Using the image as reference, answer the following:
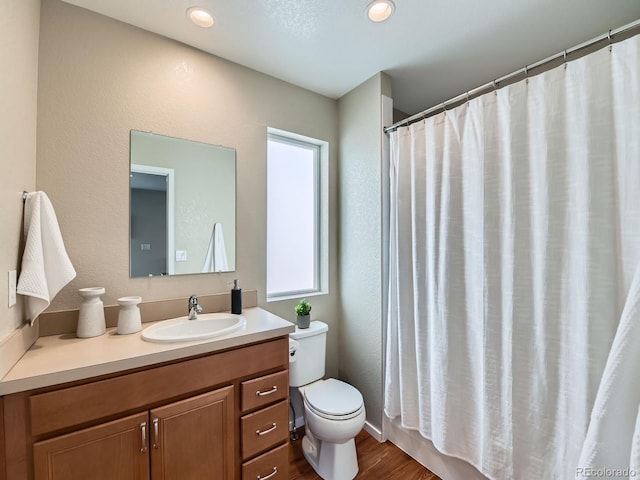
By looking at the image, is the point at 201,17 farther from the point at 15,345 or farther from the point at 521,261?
the point at 521,261

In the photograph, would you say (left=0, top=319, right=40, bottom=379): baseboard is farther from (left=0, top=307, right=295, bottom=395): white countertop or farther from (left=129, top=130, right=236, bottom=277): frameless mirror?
(left=129, top=130, right=236, bottom=277): frameless mirror

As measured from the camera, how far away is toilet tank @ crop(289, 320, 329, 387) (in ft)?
5.87

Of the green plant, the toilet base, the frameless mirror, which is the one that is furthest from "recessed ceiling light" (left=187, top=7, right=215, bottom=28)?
the toilet base

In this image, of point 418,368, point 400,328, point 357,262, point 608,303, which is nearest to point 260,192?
point 357,262

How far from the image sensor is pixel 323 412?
5.08ft

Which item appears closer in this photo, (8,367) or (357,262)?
(8,367)

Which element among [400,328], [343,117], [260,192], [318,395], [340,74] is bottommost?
[318,395]

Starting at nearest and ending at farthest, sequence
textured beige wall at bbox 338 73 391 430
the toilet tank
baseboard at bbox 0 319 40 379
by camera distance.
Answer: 1. baseboard at bbox 0 319 40 379
2. the toilet tank
3. textured beige wall at bbox 338 73 391 430

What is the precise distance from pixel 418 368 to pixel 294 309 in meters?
0.93

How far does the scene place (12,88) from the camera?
997mm

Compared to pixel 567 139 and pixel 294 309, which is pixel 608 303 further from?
pixel 294 309

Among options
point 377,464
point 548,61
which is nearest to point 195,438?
point 377,464

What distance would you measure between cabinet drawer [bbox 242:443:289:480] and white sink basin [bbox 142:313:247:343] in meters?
0.64

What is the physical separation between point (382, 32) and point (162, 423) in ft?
7.23
